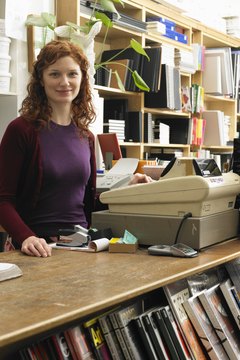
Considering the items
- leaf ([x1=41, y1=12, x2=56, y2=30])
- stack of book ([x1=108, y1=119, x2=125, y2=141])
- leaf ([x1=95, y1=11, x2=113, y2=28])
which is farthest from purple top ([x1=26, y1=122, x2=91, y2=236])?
stack of book ([x1=108, y1=119, x2=125, y2=141])

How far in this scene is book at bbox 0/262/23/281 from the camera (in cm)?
148

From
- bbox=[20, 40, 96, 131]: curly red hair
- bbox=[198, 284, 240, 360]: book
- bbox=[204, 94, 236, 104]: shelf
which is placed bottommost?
bbox=[198, 284, 240, 360]: book

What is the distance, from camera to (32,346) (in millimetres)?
1419

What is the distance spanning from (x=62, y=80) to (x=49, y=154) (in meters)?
0.31

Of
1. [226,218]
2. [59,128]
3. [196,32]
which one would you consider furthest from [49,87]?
[196,32]

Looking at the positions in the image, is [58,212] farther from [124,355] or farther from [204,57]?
[204,57]

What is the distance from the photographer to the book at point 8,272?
1.48 meters

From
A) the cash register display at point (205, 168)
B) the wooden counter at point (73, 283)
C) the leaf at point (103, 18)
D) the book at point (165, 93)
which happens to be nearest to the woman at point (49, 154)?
the wooden counter at point (73, 283)

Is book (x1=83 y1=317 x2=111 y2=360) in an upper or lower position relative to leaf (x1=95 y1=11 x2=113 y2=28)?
lower

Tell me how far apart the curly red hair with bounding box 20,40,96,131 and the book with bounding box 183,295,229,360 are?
97 centimetres

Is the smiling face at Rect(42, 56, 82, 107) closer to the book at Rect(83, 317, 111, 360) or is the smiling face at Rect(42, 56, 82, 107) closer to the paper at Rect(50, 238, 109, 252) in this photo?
the paper at Rect(50, 238, 109, 252)

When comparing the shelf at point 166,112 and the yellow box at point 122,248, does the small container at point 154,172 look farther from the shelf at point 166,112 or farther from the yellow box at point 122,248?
the shelf at point 166,112

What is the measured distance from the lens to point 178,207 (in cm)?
197

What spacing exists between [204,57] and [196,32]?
270 mm
